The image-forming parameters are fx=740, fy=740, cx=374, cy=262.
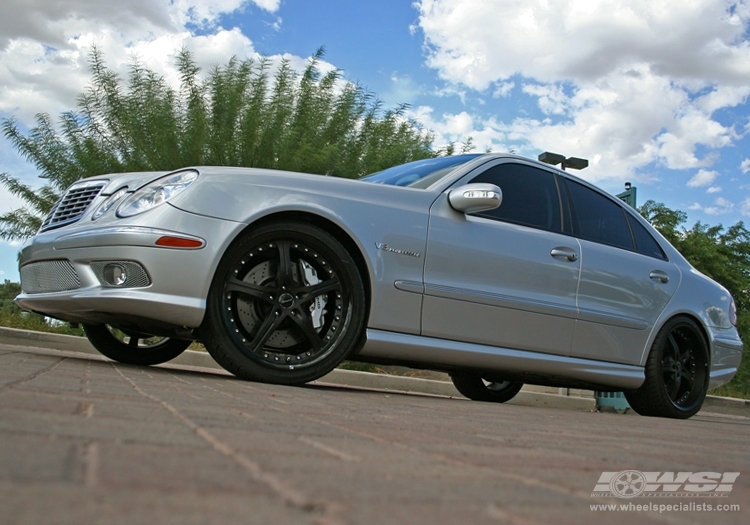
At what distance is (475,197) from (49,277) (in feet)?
7.78

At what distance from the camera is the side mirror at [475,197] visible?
414 centimetres

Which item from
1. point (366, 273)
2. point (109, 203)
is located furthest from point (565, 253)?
point (109, 203)

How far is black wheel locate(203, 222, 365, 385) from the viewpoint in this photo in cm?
364

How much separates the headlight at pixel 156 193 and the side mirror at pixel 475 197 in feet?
4.80

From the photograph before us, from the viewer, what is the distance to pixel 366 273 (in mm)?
3979

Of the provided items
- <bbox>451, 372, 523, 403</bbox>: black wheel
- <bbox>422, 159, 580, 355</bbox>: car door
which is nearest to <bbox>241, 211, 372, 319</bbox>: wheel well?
<bbox>422, 159, 580, 355</bbox>: car door

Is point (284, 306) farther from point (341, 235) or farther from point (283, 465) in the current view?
point (283, 465)

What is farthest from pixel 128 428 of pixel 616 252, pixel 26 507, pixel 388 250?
pixel 616 252

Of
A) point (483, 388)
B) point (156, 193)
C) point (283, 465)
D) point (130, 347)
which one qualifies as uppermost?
point (156, 193)

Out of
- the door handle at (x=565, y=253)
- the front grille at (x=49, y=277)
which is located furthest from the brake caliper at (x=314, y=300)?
the door handle at (x=565, y=253)

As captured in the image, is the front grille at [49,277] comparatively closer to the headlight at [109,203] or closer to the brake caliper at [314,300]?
the headlight at [109,203]

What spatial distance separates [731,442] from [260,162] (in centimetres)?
1003

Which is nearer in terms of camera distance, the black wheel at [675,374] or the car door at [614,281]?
the car door at [614,281]

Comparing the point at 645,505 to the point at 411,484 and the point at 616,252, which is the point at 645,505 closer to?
the point at 411,484
